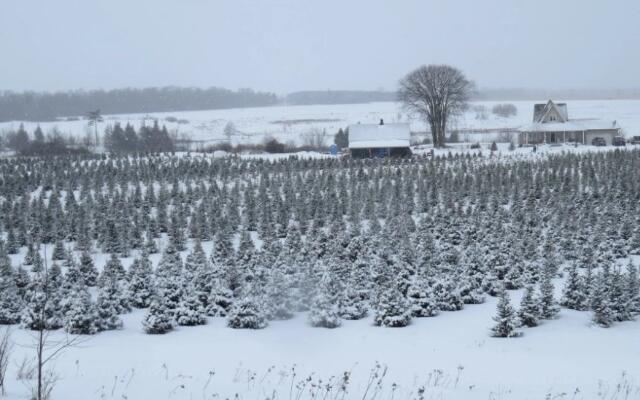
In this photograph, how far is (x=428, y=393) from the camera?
26.3 feet

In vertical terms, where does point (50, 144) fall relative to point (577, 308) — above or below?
above

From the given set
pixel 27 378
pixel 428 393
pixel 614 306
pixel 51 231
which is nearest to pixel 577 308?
pixel 614 306

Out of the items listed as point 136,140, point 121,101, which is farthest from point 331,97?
point 136,140

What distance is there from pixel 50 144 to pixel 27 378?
172 ft

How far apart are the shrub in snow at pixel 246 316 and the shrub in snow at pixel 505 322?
4.41m

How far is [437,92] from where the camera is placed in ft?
188

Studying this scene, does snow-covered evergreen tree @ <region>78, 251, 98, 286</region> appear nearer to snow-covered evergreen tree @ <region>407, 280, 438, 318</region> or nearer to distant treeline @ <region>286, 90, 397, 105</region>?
snow-covered evergreen tree @ <region>407, 280, 438, 318</region>

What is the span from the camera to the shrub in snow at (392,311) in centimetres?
1184

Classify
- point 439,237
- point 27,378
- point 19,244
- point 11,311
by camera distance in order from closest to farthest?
point 27,378 < point 11,311 < point 439,237 < point 19,244

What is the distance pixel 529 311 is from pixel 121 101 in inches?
5960

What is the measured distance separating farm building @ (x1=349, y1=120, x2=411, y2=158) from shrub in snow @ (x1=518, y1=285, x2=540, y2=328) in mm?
35172

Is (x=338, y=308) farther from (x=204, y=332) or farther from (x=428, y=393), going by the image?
(x=428, y=393)

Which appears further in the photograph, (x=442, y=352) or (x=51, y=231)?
(x=51, y=231)

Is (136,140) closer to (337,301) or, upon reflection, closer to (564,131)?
(564,131)
